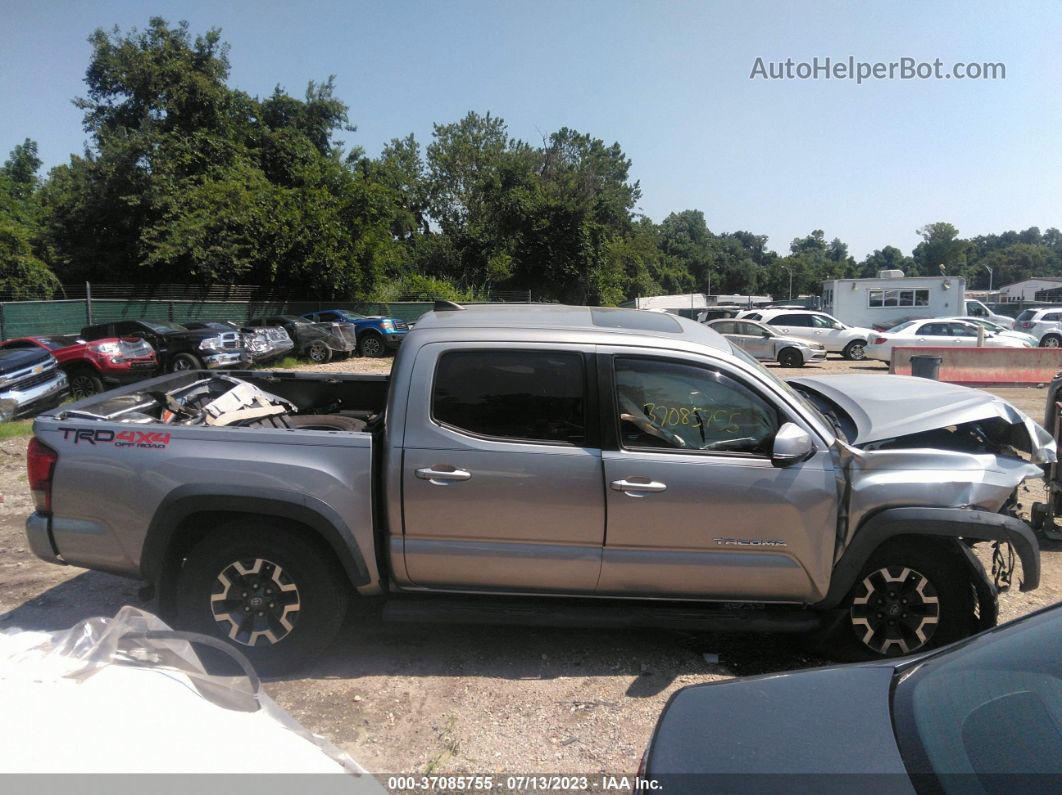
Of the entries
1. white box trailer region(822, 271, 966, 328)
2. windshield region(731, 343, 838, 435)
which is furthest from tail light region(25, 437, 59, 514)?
white box trailer region(822, 271, 966, 328)

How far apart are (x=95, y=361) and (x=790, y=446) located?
14728mm

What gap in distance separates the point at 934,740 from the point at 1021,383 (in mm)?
17417

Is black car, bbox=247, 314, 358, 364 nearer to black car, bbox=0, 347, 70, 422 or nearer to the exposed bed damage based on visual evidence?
black car, bbox=0, 347, 70, 422

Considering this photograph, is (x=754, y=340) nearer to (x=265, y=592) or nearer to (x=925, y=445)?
(x=925, y=445)

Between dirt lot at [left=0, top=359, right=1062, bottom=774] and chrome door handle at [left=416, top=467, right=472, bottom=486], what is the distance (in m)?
1.09

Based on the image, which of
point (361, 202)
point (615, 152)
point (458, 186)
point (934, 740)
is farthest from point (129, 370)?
point (615, 152)

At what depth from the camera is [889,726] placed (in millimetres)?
1868

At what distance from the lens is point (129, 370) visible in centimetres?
1529

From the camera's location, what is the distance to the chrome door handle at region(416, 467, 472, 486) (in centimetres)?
374

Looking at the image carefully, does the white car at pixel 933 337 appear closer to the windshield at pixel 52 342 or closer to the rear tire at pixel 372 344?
the rear tire at pixel 372 344

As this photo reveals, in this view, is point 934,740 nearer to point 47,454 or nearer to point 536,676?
point 536,676

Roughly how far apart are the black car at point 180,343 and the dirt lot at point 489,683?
43.9 ft

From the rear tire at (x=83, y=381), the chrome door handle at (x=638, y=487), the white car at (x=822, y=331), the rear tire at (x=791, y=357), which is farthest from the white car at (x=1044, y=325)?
the rear tire at (x=83, y=381)

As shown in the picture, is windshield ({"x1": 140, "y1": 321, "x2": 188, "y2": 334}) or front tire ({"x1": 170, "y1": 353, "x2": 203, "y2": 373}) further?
windshield ({"x1": 140, "y1": 321, "x2": 188, "y2": 334})
